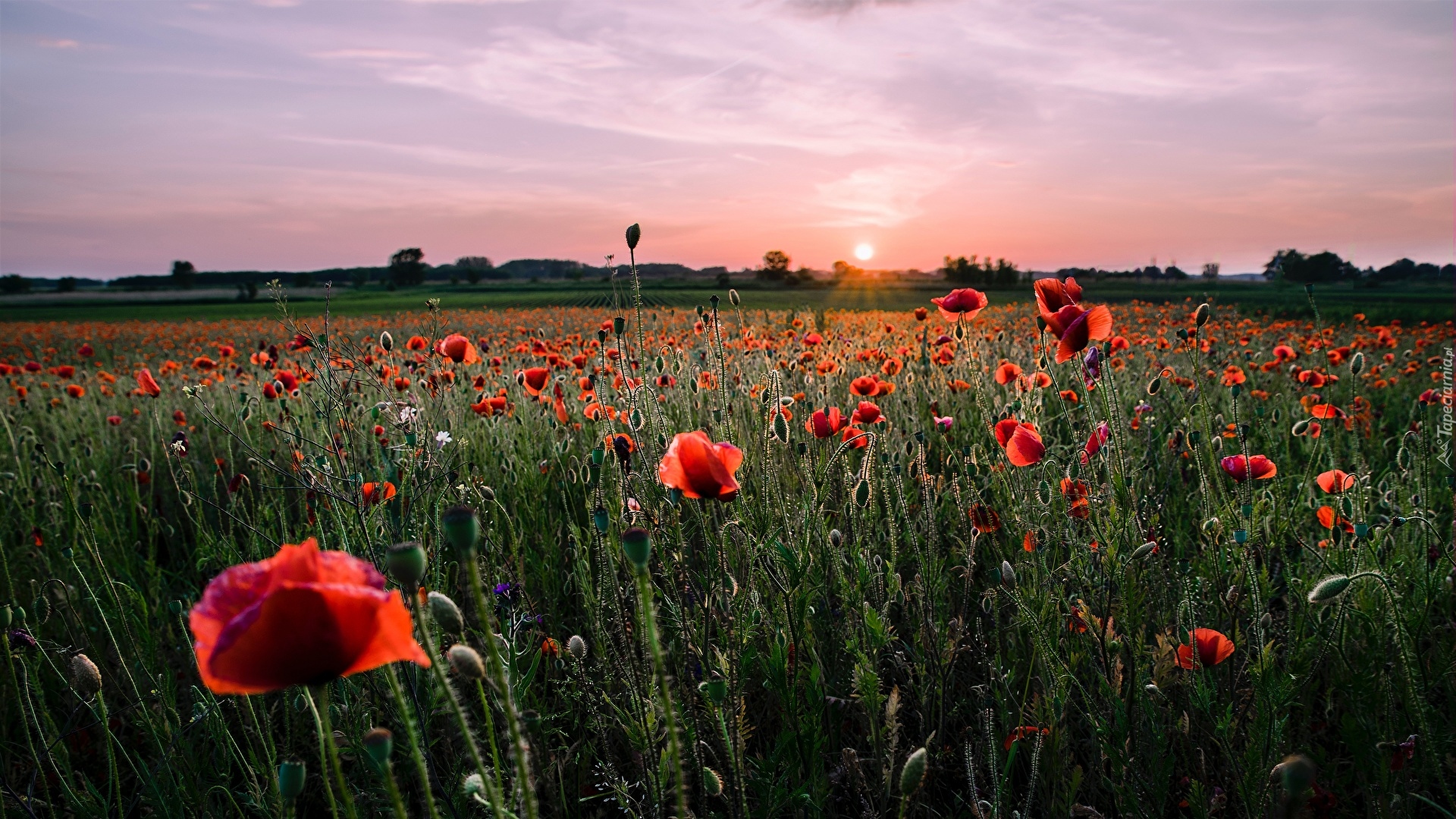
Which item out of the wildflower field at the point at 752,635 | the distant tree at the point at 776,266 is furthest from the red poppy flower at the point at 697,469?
the distant tree at the point at 776,266

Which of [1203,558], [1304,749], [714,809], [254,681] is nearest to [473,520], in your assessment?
[254,681]

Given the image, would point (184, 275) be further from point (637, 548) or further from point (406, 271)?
point (637, 548)

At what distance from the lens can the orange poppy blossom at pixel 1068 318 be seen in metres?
1.85

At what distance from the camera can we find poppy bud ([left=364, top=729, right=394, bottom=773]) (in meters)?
0.75

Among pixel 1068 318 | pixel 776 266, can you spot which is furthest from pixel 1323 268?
pixel 1068 318

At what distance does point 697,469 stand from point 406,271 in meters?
75.6

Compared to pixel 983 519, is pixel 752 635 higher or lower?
lower

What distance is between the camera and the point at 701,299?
64.0 ft

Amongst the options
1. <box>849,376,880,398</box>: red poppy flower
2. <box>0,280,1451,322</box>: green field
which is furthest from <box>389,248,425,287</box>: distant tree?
<box>849,376,880,398</box>: red poppy flower

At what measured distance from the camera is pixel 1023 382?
275cm

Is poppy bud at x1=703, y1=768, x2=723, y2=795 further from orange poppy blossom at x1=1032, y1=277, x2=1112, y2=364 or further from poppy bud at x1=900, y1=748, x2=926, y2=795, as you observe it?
orange poppy blossom at x1=1032, y1=277, x2=1112, y2=364

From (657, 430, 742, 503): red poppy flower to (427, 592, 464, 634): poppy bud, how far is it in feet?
1.21

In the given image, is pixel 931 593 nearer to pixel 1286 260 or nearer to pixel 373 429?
pixel 373 429

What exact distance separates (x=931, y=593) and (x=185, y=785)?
5.89 ft
